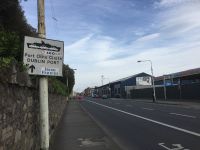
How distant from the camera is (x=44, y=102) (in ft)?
26.8

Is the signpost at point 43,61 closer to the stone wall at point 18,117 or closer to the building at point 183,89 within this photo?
the stone wall at point 18,117

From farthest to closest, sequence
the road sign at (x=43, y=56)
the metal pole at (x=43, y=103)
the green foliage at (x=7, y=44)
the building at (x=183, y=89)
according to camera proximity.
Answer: the building at (x=183, y=89) < the metal pole at (x=43, y=103) < the road sign at (x=43, y=56) < the green foliage at (x=7, y=44)

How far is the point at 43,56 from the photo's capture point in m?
7.85

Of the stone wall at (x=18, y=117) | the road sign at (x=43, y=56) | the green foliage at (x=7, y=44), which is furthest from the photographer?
the road sign at (x=43, y=56)

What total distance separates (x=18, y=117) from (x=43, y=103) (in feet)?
5.26

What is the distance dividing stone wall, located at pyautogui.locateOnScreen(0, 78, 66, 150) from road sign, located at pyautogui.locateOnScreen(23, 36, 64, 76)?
493 mm

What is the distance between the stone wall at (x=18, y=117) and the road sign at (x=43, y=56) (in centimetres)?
49

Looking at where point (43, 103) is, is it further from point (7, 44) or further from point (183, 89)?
point (183, 89)

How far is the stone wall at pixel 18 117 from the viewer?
5.43 meters

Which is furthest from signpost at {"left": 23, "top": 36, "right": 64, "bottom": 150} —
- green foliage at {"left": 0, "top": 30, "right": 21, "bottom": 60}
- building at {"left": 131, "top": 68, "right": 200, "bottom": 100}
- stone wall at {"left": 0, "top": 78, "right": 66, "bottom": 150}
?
building at {"left": 131, "top": 68, "right": 200, "bottom": 100}

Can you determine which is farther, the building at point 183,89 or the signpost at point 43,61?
the building at point 183,89

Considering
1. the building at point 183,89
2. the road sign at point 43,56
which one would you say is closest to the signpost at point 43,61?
the road sign at point 43,56

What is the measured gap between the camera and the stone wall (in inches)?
214

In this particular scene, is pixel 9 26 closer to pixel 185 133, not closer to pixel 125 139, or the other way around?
pixel 125 139
